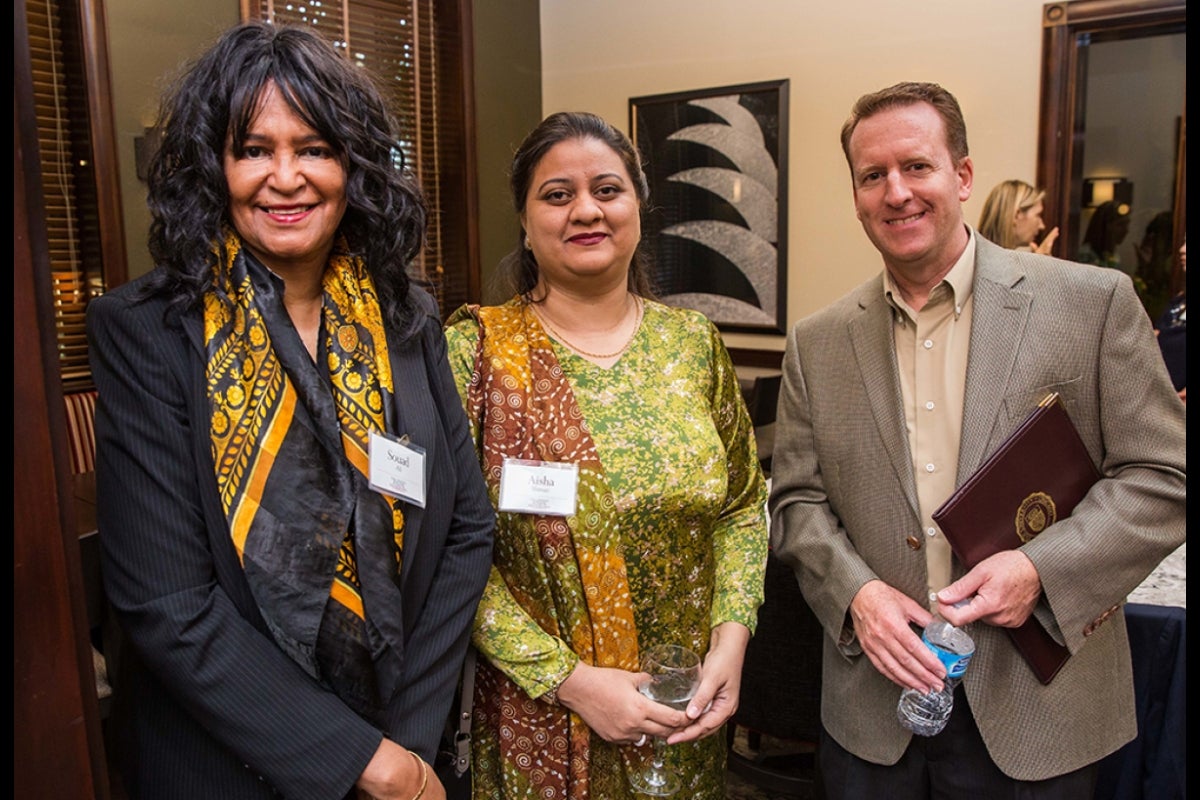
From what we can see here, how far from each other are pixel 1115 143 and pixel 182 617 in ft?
15.0

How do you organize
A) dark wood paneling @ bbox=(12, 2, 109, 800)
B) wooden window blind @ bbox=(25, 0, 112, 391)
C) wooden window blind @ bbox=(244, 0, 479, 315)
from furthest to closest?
wooden window blind @ bbox=(244, 0, 479, 315) < wooden window blind @ bbox=(25, 0, 112, 391) < dark wood paneling @ bbox=(12, 2, 109, 800)

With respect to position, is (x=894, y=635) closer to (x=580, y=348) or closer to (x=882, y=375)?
(x=882, y=375)

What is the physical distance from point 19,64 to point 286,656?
0.76 m

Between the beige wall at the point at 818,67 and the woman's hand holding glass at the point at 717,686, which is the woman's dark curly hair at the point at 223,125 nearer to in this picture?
the woman's hand holding glass at the point at 717,686

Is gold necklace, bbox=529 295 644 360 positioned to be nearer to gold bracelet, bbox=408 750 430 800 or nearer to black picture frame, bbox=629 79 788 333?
gold bracelet, bbox=408 750 430 800

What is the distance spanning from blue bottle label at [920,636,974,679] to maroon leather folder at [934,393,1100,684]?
0.13 metres

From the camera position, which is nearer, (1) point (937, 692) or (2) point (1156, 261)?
(1) point (937, 692)

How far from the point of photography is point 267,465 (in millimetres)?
1162

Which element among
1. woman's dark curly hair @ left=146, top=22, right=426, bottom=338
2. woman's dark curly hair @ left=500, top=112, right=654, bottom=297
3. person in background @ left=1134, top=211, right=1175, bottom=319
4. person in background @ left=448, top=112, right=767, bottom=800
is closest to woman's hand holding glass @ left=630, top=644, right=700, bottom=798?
person in background @ left=448, top=112, right=767, bottom=800

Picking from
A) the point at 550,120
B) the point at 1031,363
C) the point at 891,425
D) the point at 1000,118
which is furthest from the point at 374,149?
the point at 1000,118

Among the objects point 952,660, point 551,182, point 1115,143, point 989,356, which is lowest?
point 952,660

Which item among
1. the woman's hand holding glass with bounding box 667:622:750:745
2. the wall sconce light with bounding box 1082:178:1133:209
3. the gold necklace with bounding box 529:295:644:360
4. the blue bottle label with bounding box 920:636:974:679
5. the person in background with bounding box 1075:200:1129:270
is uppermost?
the wall sconce light with bounding box 1082:178:1133:209

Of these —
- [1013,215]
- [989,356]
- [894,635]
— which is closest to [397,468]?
[894,635]

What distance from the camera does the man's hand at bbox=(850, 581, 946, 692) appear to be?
4.63ft
